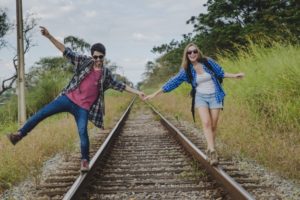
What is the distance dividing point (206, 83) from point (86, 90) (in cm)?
150

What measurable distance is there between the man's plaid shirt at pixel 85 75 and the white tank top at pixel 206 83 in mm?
1027

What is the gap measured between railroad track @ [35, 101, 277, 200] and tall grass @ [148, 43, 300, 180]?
61 centimetres

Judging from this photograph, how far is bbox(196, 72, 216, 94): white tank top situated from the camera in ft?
19.8

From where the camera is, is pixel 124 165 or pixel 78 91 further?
pixel 124 165

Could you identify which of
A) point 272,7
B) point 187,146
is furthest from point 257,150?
point 272,7

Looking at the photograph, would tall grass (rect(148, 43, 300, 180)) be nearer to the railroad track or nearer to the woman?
the railroad track

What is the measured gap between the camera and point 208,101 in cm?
611

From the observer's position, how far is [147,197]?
199 inches

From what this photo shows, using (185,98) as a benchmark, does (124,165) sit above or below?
below

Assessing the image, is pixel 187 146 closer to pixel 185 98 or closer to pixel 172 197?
pixel 172 197

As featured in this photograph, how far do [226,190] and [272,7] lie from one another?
2470 cm

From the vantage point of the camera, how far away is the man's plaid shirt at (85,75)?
570 centimetres

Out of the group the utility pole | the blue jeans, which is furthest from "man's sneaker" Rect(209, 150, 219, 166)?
the utility pole

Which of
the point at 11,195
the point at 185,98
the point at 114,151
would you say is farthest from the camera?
the point at 185,98
